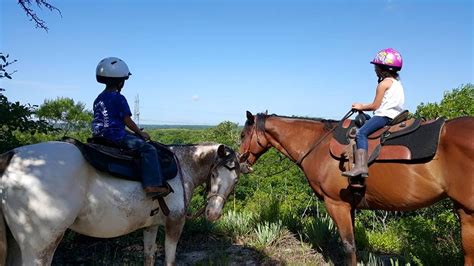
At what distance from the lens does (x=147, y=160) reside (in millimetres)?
3652

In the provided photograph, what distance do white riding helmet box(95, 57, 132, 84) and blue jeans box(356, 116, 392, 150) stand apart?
8.79ft

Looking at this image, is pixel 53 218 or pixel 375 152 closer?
pixel 53 218

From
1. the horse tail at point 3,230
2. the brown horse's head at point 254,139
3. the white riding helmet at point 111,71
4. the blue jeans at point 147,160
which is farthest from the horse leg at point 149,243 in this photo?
the brown horse's head at point 254,139

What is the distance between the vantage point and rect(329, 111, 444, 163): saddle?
418 centimetres

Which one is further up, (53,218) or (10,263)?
(53,218)

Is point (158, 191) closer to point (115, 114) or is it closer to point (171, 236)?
point (171, 236)

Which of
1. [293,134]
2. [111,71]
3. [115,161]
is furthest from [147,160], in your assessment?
[293,134]

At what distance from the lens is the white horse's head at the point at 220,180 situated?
4.38 m

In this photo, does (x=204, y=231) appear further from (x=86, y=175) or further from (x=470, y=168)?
(x=470, y=168)

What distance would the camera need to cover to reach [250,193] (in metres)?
29.2

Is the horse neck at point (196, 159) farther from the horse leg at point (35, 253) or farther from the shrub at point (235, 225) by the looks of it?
the shrub at point (235, 225)

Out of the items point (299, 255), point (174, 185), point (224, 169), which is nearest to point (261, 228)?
point (299, 255)

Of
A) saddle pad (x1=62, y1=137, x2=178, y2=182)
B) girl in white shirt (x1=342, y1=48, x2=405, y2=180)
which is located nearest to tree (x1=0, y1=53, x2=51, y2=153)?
saddle pad (x1=62, y1=137, x2=178, y2=182)

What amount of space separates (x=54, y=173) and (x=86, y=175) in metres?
0.28
